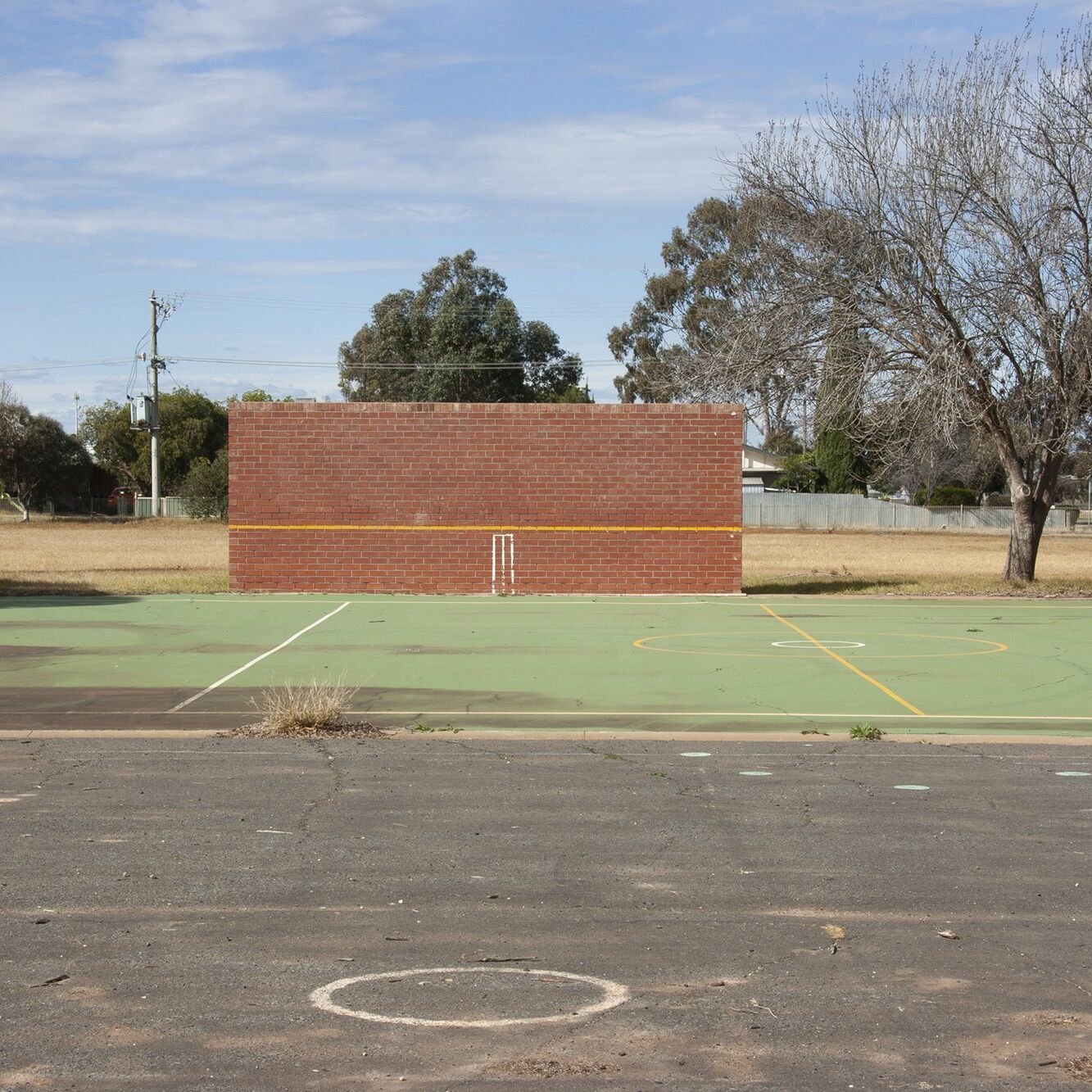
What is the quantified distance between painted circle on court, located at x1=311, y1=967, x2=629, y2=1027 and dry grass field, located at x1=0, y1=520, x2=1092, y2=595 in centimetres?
2356

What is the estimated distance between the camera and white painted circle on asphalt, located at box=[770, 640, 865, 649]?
19.4 metres

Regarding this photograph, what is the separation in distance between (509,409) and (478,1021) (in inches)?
925

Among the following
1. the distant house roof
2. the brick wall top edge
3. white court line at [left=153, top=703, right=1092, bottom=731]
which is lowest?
white court line at [left=153, top=703, right=1092, bottom=731]

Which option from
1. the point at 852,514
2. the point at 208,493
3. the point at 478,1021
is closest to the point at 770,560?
the point at 852,514

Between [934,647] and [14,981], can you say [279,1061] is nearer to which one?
[14,981]

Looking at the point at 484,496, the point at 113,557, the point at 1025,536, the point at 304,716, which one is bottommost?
the point at 304,716

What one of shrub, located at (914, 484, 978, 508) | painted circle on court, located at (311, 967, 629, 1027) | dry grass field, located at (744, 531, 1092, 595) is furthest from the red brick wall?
shrub, located at (914, 484, 978, 508)

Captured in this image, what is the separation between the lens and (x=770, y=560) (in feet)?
146

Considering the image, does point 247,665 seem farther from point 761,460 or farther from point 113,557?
point 761,460

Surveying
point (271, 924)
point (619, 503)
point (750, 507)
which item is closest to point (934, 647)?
point (619, 503)

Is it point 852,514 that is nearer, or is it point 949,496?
point 852,514

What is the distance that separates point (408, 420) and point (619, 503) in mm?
4737

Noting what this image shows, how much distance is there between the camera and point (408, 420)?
93.5 feet

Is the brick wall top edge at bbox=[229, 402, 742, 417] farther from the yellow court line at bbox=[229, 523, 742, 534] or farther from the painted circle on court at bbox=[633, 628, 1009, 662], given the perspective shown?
the painted circle on court at bbox=[633, 628, 1009, 662]
